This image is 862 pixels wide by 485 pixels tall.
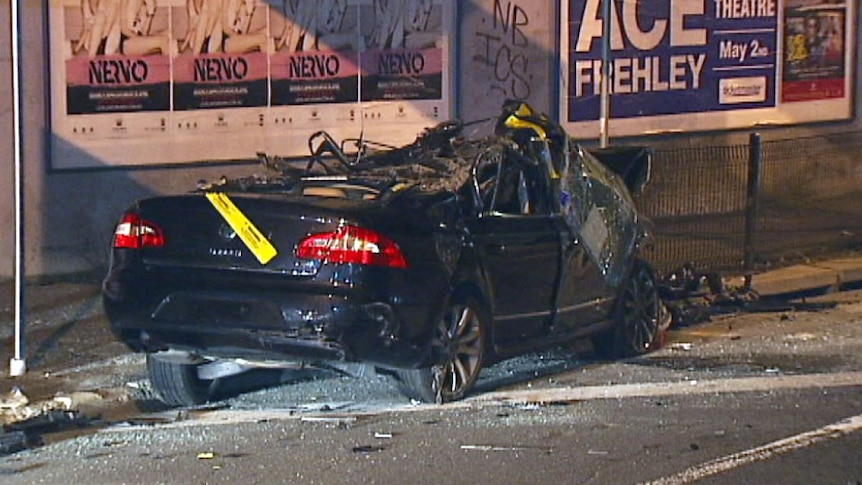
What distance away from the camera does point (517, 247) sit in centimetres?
1008

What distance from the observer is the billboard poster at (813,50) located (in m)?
19.7

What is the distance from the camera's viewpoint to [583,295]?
10820mm

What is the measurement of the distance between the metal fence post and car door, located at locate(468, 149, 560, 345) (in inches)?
175

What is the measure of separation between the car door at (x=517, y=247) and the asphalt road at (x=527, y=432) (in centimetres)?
44

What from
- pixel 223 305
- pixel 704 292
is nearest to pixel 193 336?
pixel 223 305

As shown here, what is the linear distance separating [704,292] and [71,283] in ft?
16.3

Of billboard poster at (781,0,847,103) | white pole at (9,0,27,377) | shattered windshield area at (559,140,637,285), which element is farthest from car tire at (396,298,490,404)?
billboard poster at (781,0,847,103)

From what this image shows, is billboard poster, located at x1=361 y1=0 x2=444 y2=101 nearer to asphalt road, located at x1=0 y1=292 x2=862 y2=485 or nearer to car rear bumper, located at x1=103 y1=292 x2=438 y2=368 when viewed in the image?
asphalt road, located at x1=0 y1=292 x2=862 y2=485

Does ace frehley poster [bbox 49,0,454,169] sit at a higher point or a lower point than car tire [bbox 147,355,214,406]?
higher

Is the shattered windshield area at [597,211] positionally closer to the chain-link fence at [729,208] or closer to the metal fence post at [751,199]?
the chain-link fence at [729,208]

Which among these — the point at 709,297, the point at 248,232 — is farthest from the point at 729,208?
the point at 248,232

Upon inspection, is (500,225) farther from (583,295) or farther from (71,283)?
(71,283)

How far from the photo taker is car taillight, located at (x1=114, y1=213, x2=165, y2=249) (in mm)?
9258

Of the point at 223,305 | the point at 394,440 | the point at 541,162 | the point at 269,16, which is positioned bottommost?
the point at 394,440
